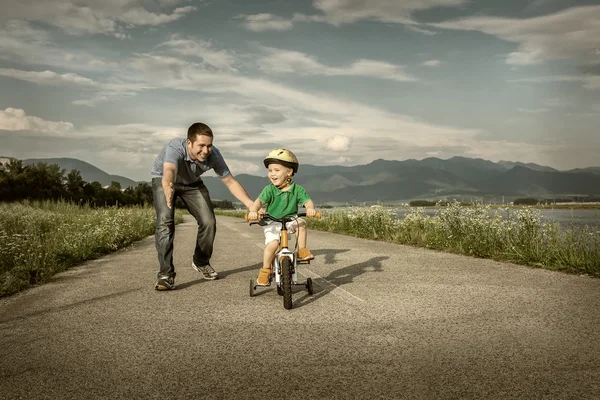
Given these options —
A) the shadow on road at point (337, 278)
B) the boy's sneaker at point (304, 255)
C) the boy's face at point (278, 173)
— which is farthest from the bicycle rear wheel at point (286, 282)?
the boy's face at point (278, 173)

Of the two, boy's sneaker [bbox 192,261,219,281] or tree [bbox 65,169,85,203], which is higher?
tree [bbox 65,169,85,203]

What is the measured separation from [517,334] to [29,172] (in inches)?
2134

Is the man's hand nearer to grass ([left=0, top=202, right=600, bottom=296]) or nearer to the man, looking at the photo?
the man

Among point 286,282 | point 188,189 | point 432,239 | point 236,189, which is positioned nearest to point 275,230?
point 286,282

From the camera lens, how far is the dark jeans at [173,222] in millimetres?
6613

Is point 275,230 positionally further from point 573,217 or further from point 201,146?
point 573,217

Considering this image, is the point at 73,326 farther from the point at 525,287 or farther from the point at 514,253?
the point at 514,253

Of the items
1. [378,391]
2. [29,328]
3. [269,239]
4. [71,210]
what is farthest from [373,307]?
[71,210]

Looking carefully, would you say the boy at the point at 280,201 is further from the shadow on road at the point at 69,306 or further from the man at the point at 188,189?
the shadow on road at the point at 69,306

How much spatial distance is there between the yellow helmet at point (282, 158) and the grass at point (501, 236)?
16.3ft

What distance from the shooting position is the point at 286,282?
17.3 feet

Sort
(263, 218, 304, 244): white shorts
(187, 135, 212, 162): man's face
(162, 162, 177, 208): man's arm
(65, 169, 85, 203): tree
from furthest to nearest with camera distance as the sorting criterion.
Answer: (65, 169, 85, 203): tree, (187, 135, 212, 162): man's face, (162, 162, 177, 208): man's arm, (263, 218, 304, 244): white shorts

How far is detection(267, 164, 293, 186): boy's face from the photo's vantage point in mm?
5730

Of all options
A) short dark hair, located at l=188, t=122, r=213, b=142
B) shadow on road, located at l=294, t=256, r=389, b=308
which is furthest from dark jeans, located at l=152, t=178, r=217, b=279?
shadow on road, located at l=294, t=256, r=389, b=308
